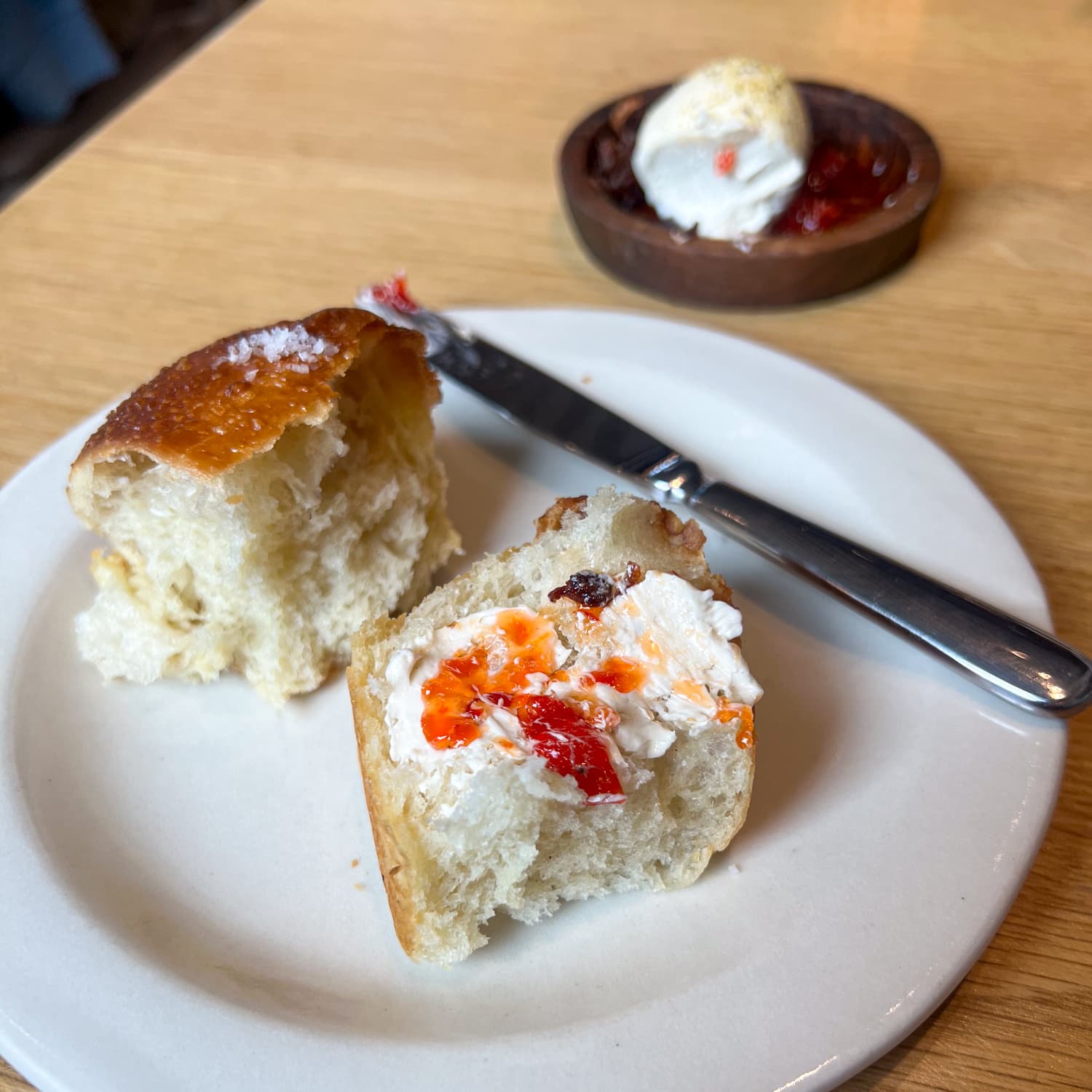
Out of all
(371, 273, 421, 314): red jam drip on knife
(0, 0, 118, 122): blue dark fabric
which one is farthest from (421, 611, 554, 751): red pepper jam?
(0, 0, 118, 122): blue dark fabric

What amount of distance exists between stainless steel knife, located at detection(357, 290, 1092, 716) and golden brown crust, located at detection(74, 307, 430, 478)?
41cm

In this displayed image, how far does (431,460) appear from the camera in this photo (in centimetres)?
171

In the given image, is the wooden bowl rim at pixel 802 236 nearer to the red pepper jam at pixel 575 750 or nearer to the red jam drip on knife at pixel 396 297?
the red jam drip on knife at pixel 396 297

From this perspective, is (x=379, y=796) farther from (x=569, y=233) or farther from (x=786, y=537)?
(x=569, y=233)

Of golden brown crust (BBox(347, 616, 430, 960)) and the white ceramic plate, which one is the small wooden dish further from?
golden brown crust (BBox(347, 616, 430, 960))

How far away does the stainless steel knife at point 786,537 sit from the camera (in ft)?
4.29

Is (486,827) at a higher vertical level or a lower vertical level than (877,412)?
higher

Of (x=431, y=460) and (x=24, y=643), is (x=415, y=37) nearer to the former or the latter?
(x=431, y=460)

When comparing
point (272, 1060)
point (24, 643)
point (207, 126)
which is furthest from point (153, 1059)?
point (207, 126)

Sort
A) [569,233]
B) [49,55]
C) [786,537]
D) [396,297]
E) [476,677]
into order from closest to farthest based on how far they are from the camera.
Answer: [476,677], [786,537], [396,297], [569,233], [49,55]

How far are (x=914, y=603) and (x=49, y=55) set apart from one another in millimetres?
5452

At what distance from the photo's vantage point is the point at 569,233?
8.23ft

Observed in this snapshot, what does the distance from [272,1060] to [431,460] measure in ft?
3.17

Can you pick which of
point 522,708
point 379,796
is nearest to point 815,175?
point 522,708
